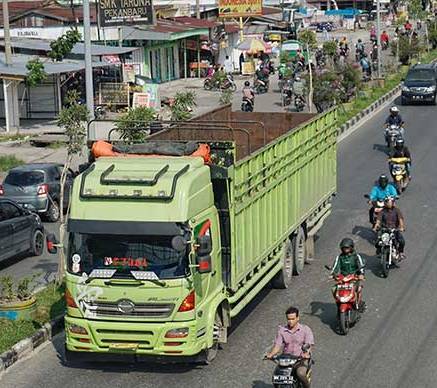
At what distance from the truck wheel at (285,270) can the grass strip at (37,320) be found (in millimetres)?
3590

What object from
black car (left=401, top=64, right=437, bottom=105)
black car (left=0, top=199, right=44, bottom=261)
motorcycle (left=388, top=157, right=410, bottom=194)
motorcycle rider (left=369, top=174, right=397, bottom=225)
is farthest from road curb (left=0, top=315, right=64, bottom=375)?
black car (left=401, top=64, right=437, bottom=105)

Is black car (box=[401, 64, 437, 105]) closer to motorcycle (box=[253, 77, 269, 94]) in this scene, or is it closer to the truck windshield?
motorcycle (box=[253, 77, 269, 94])

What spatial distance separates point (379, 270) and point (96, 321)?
696cm

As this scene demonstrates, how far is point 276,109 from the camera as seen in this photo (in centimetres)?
4319

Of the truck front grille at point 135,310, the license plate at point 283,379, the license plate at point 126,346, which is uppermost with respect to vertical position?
the truck front grille at point 135,310

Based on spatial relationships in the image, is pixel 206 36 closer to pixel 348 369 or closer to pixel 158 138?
pixel 158 138

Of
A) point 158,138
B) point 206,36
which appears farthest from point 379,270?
point 206,36

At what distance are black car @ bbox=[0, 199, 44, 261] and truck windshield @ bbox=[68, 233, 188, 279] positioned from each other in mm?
7442

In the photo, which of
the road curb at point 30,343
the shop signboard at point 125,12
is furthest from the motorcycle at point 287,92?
the road curb at point 30,343

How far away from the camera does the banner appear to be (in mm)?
62156

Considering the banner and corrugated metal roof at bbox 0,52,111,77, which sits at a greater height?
the banner

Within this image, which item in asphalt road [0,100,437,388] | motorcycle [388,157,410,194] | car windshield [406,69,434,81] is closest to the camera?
asphalt road [0,100,437,388]

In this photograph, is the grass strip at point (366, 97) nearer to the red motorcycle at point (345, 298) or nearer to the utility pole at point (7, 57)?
the utility pole at point (7, 57)

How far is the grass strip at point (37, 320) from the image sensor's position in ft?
45.5
